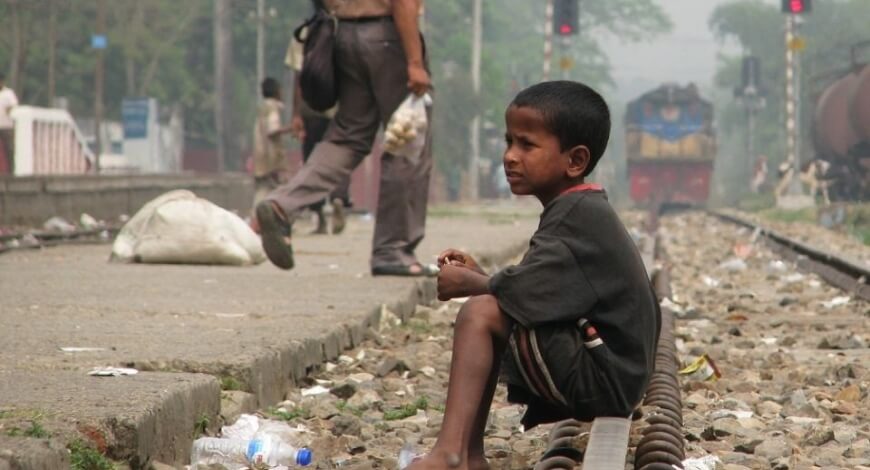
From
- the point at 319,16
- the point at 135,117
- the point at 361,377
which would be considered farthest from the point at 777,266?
the point at 135,117

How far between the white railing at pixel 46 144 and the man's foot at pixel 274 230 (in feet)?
A: 38.3

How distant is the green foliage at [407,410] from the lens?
16.3 feet

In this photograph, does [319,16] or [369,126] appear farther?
[369,126]

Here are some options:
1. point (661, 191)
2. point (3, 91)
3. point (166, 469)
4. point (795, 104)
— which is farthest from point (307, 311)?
point (661, 191)

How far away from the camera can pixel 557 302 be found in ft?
11.8

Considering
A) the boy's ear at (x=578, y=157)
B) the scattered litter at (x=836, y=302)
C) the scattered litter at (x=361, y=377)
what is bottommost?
the scattered litter at (x=836, y=302)

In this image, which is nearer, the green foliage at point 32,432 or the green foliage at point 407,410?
the green foliage at point 32,432

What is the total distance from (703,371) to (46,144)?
18.6 m

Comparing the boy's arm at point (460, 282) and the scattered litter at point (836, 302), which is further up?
the boy's arm at point (460, 282)

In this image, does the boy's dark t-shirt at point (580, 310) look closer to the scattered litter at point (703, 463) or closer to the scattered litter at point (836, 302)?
the scattered litter at point (703, 463)

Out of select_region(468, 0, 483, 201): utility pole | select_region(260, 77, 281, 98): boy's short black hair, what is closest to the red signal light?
select_region(260, 77, 281, 98): boy's short black hair

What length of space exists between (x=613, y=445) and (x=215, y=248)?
21.4ft

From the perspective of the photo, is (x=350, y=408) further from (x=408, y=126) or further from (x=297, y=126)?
(x=297, y=126)

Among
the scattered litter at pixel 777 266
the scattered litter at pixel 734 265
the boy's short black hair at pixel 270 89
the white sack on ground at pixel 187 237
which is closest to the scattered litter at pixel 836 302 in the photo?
the white sack on ground at pixel 187 237
